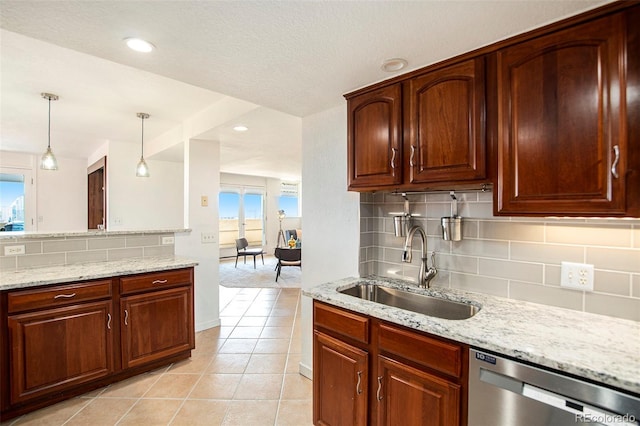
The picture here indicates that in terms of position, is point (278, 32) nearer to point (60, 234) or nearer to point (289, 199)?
point (60, 234)

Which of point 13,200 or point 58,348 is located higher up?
point 13,200

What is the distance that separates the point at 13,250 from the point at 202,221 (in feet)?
5.21

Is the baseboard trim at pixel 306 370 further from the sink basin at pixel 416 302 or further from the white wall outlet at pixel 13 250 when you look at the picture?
the white wall outlet at pixel 13 250

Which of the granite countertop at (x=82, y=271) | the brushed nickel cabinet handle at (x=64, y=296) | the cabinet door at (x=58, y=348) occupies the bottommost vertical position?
the cabinet door at (x=58, y=348)

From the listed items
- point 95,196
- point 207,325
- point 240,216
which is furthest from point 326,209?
point 240,216

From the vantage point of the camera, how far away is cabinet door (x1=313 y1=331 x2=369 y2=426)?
1526 mm

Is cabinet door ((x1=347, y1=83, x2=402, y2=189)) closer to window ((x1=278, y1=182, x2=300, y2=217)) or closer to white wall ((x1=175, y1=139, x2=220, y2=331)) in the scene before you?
white wall ((x1=175, y1=139, x2=220, y2=331))

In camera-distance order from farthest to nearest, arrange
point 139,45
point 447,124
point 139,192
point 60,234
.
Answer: point 139,192 → point 60,234 → point 447,124 → point 139,45

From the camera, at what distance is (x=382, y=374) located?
144 centimetres

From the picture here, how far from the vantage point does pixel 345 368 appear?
63.1 inches

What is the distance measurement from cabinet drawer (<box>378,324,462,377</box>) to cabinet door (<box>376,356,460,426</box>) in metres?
0.05

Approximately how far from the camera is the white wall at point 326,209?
2.19 metres

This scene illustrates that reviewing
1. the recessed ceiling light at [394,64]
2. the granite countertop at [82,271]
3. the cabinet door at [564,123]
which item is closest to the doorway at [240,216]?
the granite countertop at [82,271]

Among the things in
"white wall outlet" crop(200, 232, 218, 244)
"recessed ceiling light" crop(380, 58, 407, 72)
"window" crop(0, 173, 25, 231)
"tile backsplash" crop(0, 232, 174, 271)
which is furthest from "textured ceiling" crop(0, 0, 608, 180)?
"window" crop(0, 173, 25, 231)
